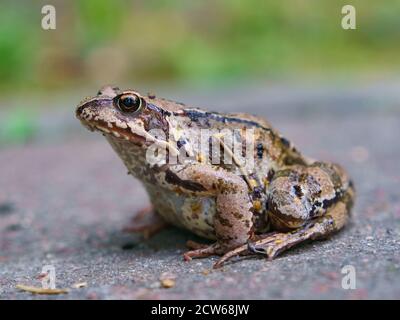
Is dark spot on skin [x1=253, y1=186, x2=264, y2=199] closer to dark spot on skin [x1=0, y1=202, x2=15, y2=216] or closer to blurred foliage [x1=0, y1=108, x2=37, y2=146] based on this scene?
dark spot on skin [x1=0, y1=202, x2=15, y2=216]

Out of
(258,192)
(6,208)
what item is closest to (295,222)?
(258,192)

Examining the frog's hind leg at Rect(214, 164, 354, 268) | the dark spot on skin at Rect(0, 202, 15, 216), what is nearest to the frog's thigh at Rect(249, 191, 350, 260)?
the frog's hind leg at Rect(214, 164, 354, 268)

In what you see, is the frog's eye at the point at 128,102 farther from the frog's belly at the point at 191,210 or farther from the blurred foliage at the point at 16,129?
the blurred foliage at the point at 16,129

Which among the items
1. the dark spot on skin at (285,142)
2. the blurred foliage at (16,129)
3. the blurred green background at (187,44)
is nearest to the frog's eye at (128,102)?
the dark spot on skin at (285,142)

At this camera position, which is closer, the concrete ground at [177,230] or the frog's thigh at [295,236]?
the concrete ground at [177,230]

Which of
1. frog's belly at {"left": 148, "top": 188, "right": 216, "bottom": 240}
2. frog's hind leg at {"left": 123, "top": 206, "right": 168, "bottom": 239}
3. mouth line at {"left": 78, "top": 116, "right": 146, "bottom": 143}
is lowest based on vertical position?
frog's hind leg at {"left": 123, "top": 206, "right": 168, "bottom": 239}
